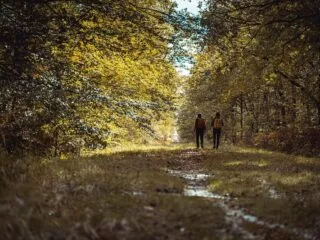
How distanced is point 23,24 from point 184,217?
29.2 ft

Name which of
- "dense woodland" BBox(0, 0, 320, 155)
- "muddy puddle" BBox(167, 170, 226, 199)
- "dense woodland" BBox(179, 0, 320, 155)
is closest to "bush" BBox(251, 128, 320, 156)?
"dense woodland" BBox(179, 0, 320, 155)

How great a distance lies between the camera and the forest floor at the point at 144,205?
6.81 metres

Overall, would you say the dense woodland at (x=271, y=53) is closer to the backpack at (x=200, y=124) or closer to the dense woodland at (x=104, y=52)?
the dense woodland at (x=104, y=52)

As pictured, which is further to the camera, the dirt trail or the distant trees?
the distant trees

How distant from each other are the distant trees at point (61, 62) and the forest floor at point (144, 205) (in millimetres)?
3167

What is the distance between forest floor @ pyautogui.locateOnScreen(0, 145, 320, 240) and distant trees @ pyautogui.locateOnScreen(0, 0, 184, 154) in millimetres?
3167

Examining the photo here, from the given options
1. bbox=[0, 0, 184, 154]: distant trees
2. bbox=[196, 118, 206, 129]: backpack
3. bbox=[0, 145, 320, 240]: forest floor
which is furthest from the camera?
bbox=[196, 118, 206, 129]: backpack

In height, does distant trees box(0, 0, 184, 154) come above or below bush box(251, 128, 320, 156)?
above

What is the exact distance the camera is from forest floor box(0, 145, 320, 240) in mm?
6809

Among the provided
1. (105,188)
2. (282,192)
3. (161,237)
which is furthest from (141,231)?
(282,192)

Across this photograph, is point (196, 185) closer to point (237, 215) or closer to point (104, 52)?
point (237, 215)

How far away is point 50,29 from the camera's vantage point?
14906 mm

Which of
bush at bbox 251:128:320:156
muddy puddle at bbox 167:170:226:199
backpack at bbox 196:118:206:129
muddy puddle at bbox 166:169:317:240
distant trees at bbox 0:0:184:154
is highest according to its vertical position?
distant trees at bbox 0:0:184:154

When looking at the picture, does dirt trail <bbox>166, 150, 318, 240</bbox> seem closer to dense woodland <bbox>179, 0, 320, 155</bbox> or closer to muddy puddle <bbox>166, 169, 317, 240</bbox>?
muddy puddle <bbox>166, 169, 317, 240</bbox>
